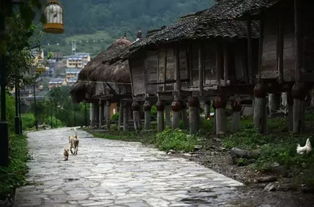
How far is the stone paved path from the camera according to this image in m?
6.36

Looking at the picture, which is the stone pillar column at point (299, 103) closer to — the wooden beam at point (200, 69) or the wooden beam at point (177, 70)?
the wooden beam at point (200, 69)

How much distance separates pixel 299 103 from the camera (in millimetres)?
12164

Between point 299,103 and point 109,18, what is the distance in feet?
277

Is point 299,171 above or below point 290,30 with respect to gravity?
below

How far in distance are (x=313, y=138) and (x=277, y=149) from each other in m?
0.73

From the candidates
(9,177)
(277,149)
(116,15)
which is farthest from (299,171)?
(116,15)

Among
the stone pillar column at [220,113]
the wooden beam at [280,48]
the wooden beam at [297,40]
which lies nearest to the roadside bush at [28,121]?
the stone pillar column at [220,113]

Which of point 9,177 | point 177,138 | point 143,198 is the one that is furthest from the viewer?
point 177,138

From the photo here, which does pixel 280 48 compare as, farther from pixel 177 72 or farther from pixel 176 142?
pixel 177 72

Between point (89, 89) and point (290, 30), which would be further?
point (89, 89)

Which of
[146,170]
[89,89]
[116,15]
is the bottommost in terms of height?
[146,170]

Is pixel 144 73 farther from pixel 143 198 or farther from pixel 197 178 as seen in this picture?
pixel 143 198

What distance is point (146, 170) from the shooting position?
30.8 ft

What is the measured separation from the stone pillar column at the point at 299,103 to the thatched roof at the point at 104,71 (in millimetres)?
12234
